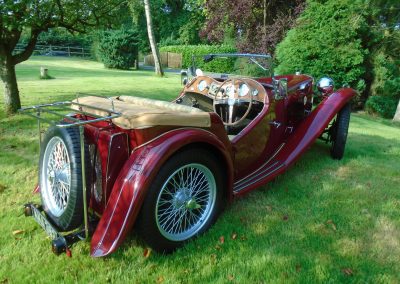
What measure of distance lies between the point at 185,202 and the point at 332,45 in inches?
387

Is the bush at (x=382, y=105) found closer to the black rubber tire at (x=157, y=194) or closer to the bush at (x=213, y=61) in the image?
the bush at (x=213, y=61)

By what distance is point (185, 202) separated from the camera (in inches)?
111

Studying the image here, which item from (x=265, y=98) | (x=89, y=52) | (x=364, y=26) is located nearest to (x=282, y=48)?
(x=364, y=26)

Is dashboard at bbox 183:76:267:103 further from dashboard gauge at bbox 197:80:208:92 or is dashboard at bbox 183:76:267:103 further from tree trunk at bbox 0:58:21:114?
tree trunk at bbox 0:58:21:114

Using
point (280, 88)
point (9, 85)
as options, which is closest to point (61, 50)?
point (9, 85)

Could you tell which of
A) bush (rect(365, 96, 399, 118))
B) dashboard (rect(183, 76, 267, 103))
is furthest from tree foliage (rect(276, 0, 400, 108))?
dashboard (rect(183, 76, 267, 103))

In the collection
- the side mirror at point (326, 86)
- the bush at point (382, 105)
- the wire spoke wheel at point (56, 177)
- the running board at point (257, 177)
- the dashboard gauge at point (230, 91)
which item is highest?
the dashboard gauge at point (230, 91)

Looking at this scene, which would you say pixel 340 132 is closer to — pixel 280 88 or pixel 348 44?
pixel 280 88

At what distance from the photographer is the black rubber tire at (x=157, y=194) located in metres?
2.47

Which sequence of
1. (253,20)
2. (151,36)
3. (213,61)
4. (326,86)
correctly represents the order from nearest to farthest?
(326,86) → (253,20) → (151,36) → (213,61)

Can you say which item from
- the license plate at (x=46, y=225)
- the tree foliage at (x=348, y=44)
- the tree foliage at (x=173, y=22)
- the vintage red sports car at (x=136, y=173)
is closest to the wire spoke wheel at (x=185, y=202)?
the vintage red sports car at (x=136, y=173)

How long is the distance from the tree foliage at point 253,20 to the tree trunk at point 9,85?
11.4 m

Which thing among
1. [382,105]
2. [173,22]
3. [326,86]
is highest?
[173,22]

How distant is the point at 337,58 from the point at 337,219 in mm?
8952
